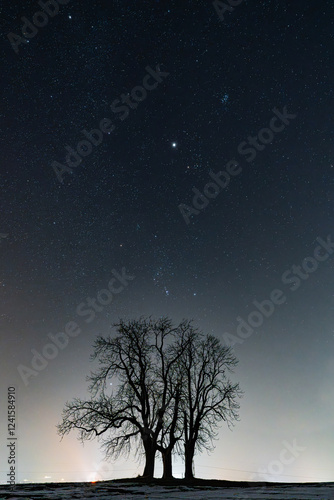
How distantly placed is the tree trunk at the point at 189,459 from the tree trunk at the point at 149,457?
2714 mm

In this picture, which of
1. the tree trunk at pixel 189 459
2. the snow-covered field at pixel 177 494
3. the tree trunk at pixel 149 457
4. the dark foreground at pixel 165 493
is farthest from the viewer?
the tree trunk at pixel 189 459

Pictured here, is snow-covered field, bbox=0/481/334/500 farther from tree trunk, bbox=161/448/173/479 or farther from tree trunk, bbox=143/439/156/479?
tree trunk, bbox=161/448/173/479

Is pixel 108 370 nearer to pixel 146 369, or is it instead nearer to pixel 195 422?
pixel 146 369

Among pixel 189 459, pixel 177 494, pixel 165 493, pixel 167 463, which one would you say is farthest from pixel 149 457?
pixel 177 494

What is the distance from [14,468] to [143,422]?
7.85 meters

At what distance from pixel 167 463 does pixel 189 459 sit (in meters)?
2.36

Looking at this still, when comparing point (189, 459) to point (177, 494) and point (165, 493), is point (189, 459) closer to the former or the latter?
point (165, 493)

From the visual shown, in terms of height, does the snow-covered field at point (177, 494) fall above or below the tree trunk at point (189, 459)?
above

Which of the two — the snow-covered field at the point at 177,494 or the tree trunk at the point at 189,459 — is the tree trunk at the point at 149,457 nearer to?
the tree trunk at the point at 189,459

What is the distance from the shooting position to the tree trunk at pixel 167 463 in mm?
25281

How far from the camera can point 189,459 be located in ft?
90.5

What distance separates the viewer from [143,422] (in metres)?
26.6

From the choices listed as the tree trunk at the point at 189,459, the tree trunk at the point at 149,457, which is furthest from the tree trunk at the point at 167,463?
the tree trunk at the point at 189,459

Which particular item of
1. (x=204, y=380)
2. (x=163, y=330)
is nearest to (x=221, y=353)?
(x=204, y=380)
